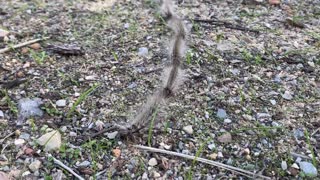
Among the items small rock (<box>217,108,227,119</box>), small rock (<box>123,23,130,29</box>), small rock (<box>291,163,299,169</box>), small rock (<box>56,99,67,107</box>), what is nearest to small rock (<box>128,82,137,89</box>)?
small rock (<box>56,99,67,107</box>)

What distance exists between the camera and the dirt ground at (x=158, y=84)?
1.54 m

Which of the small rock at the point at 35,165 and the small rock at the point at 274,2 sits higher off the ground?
the small rock at the point at 274,2

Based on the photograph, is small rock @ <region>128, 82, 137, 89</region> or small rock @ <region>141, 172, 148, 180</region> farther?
small rock @ <region>128, 82, 137, 89</region>

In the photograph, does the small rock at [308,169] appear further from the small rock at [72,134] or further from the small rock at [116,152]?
the small rock at [72,134]

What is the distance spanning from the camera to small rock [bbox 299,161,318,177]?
148 cm

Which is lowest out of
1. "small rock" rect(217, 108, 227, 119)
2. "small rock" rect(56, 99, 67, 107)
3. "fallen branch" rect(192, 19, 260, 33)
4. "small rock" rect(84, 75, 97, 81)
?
"small rock" rect(56, 99, 67, 107)

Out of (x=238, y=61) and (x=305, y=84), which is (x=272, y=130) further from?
(x=238, y=61)

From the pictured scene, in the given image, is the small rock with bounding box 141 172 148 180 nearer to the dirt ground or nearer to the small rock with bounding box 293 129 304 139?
the dirt ground

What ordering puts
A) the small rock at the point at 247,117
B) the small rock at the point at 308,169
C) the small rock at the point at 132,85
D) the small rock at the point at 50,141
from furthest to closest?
the small rock at the point at 132,85 → the small rock at the point at 247,117 → the small rock at the point at 50,141 → the small rock at the point at 308,169

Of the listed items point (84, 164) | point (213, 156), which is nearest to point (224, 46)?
point (213, 156)

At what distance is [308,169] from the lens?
58.7 inches

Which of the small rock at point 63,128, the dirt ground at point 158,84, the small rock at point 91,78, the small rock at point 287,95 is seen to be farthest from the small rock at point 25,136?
the small rock at point 287,95

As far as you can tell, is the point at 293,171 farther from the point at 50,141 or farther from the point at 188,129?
the point at 50,141

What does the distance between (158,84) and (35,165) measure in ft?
2.14
